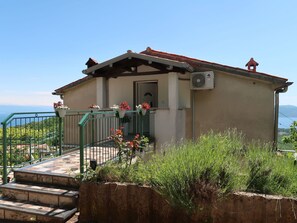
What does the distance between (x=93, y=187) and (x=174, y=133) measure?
5.45 metres

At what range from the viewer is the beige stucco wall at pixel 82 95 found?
12.1 meters

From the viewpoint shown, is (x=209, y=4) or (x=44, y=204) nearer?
(x=44, y=204)

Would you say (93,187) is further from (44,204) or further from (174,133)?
(174,133)

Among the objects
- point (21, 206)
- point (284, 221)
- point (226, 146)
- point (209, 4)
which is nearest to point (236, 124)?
point (209, 4)

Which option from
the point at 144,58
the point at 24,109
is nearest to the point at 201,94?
the point at 144,58

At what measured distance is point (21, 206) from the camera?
15.9ft

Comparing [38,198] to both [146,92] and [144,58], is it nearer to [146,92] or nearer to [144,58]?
[144,58]

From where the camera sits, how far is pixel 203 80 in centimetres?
978

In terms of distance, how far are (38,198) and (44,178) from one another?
522mm

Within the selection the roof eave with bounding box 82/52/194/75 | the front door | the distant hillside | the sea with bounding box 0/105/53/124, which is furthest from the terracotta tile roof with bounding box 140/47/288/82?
the sea with bounding box 0/105/53/124

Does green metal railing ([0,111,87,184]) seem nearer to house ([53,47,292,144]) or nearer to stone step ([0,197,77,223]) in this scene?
stone step ([0,197,77,223])

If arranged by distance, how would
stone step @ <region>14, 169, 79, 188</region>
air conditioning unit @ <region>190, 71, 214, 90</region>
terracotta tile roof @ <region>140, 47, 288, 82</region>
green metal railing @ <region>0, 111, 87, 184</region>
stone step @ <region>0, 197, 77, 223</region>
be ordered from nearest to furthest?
stone step @ <region>0, 197, 77, 223</region>, stone step @ <region>14, 169, 79, 188</region>, green metal railing @ <region>0, 111, 87, 184</region>, terracotta tile roof @ <region>140, 47, 288, 82</region>, air conditioning unit @ <region>190, 71, 214, 90</region>

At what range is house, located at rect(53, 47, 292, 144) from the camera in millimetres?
9219

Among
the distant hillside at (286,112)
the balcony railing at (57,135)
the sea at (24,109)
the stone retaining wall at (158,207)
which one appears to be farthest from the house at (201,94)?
the stone retaining wall at (158,207)
